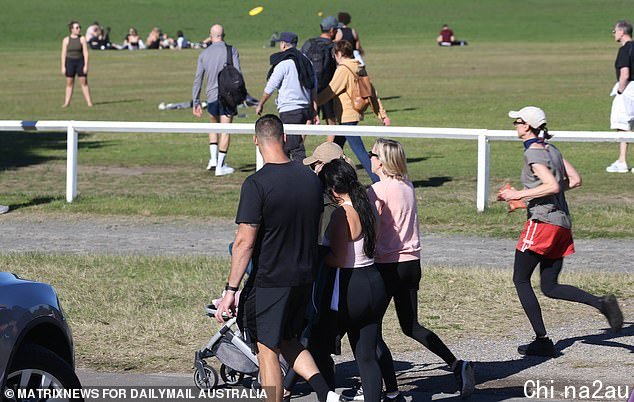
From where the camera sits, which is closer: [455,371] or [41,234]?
[455,371]

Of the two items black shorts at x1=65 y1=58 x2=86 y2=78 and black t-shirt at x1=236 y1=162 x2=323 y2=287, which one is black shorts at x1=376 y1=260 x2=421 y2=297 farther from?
black shorts at x1=65 y1=58 x2=86 y2=78

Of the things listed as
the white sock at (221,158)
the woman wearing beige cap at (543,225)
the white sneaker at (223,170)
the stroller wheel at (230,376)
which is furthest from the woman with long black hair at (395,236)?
the white sneaker at (223,170)

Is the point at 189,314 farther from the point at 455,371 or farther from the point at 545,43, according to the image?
the point at 545,43

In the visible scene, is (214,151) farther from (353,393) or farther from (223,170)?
(353,393)

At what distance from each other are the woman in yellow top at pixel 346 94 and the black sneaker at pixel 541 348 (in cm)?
761

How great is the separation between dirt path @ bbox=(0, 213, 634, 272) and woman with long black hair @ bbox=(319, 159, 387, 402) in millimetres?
5062

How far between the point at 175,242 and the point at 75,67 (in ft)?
60.9

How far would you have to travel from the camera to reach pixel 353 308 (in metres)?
7.23

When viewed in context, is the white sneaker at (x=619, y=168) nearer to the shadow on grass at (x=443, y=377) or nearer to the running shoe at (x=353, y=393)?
the shadow on grass at (x=443, y=377)

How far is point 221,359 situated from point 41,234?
6521 mm

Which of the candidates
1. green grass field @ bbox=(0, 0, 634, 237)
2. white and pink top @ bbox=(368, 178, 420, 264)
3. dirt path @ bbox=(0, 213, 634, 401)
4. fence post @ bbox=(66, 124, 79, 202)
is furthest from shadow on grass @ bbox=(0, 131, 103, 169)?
white and pink top @ bbox=(368, 178, 420, 264)

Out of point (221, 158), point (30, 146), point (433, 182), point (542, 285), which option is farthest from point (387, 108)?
point (542, 285)

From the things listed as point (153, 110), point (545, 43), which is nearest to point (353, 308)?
point (153, 110)

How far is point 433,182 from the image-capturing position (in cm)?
1786
